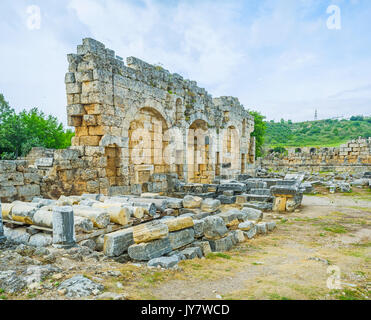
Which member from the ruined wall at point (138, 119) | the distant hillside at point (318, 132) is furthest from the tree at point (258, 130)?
the ruined wall at point (138, 119)

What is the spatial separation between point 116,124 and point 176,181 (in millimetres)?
4201

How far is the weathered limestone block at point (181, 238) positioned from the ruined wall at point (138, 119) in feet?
14.6

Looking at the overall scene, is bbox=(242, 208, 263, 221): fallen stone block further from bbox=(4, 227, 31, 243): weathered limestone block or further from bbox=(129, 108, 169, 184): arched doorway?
bbox=(4, 227, 31, 243): weathered limestone block

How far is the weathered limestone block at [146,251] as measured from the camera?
4465 millimetres

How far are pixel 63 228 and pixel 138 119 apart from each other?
745 cm

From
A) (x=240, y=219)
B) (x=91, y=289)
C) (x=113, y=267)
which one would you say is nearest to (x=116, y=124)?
(x=240, y=219)

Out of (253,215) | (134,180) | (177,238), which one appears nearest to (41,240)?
(177,238)

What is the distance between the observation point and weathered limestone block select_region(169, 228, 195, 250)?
518 centimetres

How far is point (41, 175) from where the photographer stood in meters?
8.16

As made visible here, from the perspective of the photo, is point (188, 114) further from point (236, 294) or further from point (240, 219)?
point (236, 294)

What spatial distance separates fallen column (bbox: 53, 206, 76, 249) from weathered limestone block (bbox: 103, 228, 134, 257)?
567 mm

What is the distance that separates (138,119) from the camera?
11297mm

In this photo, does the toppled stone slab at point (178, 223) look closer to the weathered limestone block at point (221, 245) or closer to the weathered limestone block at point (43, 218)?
the weathered limestone block at point (221, 245)

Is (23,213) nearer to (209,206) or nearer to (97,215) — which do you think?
(97,215)
